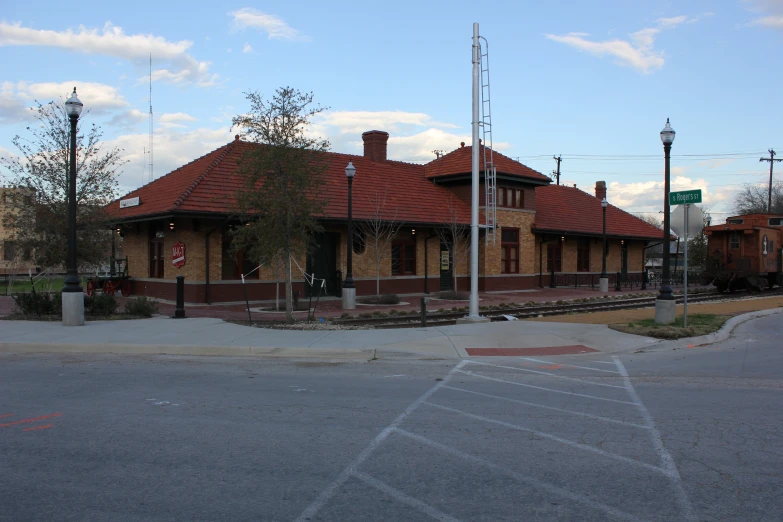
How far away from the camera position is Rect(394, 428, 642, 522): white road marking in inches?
174

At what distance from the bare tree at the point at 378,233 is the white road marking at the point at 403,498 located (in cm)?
2028

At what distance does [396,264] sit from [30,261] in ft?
47.7

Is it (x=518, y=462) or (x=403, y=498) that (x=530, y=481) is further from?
(x=403, y=498)

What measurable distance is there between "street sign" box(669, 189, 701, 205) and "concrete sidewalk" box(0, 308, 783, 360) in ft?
10.1

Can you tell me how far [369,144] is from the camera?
32.7 meters

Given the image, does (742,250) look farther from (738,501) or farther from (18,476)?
(18,476)

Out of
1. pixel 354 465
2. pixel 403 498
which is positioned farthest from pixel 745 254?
pixel 403 498

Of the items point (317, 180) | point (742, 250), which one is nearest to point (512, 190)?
point (742, 250)

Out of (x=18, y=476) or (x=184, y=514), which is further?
(x=18, y=476)

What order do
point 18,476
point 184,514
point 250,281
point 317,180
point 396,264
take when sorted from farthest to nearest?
1. point 396,264
2. point 250,281
3. point 317,180
4. point 18,476
5. point 184,514

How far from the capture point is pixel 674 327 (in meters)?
14.5

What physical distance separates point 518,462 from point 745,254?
3060 cm

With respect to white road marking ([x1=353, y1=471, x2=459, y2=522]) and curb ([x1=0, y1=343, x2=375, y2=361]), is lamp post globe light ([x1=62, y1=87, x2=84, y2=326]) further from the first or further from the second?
white road marking ([x1=353, y1=471, x2=459, y2=522])

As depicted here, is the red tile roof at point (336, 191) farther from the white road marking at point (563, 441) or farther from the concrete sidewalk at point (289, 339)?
the white road marking at point (563, 441)
